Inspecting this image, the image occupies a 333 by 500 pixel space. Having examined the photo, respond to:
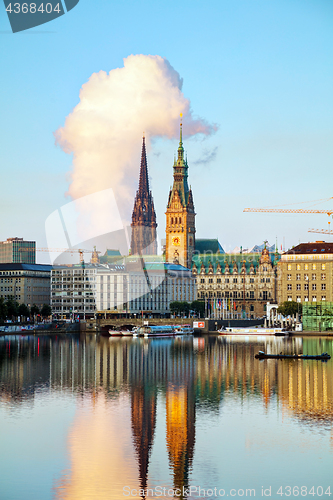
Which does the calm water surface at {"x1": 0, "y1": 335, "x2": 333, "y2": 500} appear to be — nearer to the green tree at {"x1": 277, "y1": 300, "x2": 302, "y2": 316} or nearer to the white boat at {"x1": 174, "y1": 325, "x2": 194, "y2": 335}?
the white boat at {"x1": 174, "y1": 325, "x2": 194, "y2": 335}

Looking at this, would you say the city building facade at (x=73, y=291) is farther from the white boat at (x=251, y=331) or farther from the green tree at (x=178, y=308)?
the white boat at (x=251, y=331)

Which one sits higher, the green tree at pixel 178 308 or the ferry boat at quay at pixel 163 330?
the green tree at pixel 178 308

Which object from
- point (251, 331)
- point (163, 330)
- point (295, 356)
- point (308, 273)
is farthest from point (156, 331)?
point (295, 356)

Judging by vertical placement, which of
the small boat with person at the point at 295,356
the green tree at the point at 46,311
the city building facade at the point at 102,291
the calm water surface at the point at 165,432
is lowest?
the calm water surface at the point at 165,432

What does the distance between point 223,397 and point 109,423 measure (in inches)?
494

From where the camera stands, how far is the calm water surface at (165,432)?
3225cm

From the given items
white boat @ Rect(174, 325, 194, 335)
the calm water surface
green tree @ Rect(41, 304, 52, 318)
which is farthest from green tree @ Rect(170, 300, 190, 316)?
the calm water surface

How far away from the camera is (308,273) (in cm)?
17788

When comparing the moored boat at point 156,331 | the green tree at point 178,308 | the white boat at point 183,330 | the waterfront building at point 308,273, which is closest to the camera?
the moored boat at point 156,331

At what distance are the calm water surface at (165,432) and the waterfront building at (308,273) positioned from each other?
103m

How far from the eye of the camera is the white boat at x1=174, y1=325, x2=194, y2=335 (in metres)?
156

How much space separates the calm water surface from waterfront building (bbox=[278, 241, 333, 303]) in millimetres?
103030

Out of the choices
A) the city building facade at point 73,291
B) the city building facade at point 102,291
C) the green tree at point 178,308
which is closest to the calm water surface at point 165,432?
the city building facade at point 102,291

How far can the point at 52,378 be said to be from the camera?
6756cm
